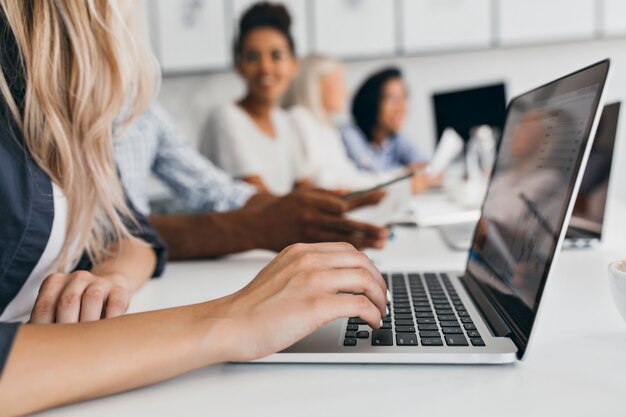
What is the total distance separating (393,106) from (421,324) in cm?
318

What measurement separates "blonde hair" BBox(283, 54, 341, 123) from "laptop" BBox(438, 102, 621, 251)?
2248 mm

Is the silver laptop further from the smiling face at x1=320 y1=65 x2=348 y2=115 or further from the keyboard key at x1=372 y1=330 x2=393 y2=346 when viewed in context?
the smiling face at x1=320 y1=65 x2=348 y2=115

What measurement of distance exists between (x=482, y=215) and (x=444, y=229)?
38cm

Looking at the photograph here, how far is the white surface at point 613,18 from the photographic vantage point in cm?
322

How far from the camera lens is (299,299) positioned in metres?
0.48

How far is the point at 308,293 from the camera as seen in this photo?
1.60 ft

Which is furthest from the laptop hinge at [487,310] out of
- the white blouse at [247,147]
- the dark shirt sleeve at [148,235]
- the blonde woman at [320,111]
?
the blonde woman at [320,111]

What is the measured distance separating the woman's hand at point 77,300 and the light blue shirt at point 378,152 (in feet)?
9.65

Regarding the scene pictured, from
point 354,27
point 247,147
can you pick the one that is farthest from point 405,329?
point 354,27

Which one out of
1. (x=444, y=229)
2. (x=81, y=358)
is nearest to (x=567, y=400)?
(x=81, y=358)

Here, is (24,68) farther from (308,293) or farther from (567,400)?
(567,400)

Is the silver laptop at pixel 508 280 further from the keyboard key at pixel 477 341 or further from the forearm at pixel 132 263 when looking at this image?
the forearm at pixel 132 263

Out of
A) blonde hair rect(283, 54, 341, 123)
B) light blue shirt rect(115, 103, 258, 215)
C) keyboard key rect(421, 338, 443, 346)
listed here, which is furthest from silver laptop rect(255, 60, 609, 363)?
blonde hair rect(283, 54, 341, 123)

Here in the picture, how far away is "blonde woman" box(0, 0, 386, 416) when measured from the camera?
44cm
